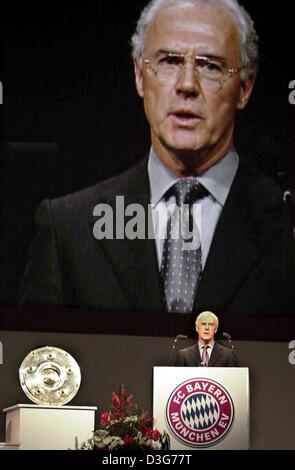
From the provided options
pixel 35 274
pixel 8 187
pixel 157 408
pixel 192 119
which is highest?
pixel 192 119

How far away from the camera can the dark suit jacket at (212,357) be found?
820 centimetres

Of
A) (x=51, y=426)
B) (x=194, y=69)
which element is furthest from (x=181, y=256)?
(x=51, y=426)

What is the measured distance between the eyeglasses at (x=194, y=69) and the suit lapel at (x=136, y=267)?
950mm

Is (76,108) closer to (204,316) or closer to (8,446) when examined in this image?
(204,316)

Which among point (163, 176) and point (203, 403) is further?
point (163, 176)

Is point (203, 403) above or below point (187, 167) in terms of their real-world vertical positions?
below

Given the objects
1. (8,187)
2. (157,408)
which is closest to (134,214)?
(8,187)

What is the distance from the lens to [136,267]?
8.33m

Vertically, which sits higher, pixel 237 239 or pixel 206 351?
pixel 237 239

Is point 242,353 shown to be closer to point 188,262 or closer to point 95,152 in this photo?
point 188,262

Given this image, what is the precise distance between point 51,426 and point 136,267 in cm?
148

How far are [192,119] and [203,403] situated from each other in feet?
7.00

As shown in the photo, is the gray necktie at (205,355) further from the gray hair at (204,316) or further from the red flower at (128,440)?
the red flower at (128,440)

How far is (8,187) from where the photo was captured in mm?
8180
